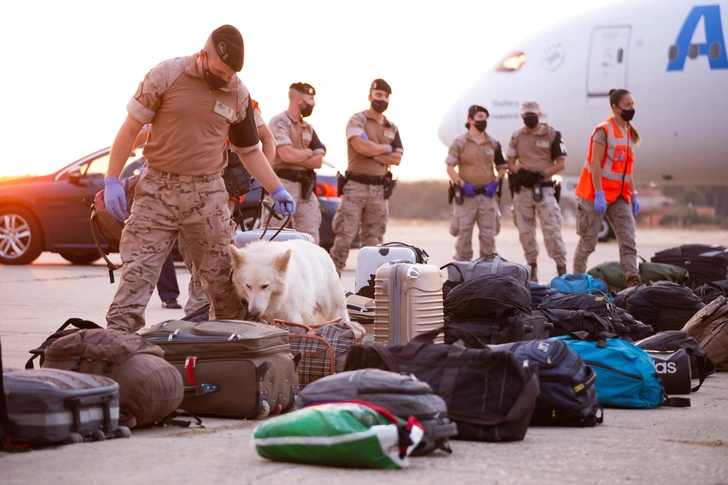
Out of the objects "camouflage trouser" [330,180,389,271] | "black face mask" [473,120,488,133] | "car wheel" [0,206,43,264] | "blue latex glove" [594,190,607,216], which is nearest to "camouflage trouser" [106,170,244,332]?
"camouflage trouser" [330,180,389,271]

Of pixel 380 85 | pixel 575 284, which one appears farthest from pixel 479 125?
pixel 575 284

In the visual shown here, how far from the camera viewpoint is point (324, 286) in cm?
720

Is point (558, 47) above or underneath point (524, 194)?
above

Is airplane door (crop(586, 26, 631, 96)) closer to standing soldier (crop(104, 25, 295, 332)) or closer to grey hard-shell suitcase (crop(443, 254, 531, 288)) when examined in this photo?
grey hard-shell suitcase (crop(443, 254, 531, 288))

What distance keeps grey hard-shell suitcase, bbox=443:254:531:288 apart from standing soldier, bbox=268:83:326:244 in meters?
2.59

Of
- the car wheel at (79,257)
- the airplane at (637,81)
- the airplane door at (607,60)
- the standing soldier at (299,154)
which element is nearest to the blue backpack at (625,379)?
the standing soldier at (299,154)

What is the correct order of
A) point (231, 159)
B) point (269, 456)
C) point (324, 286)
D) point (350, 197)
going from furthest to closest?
1. point (350, 197)
2. point (231, 159)
3. point (324, 286)
4. point (269, 456)

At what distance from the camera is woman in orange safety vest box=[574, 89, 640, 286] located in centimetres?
1123

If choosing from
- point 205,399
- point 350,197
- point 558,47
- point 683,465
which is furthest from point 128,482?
point 558,47

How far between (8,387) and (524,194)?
9755 mm

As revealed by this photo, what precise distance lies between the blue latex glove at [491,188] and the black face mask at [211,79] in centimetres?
754

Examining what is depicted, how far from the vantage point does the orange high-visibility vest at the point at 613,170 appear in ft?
37.2

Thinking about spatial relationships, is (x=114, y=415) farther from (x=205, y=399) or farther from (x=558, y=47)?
(x=558, y=47)

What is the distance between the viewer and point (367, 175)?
11156 millimetres
